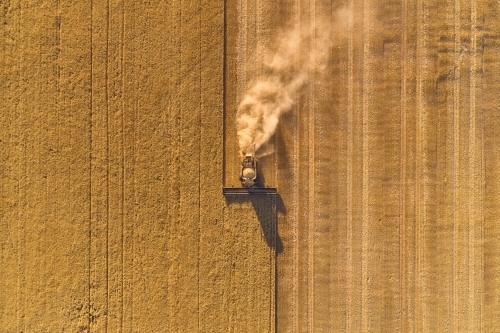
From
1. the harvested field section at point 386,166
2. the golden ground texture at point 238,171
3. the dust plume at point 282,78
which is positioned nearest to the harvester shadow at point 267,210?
the golden ground texture at point 238,171

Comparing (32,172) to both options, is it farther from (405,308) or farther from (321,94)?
(405,308)

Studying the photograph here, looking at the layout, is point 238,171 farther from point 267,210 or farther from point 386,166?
point 386,166

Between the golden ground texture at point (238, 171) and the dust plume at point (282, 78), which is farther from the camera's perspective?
the dust plume at point (282, 78)

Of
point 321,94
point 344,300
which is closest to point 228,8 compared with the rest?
point 321,94

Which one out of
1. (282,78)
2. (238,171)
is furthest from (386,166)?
(238,171)

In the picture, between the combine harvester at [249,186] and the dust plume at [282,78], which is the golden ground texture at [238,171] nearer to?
the dust plume at [282,78]
